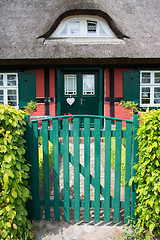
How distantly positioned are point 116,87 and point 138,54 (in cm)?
136

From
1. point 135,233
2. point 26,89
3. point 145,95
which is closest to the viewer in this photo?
point 135,233

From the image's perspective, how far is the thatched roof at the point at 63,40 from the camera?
6.55 metres

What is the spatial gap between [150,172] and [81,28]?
21.8 feet

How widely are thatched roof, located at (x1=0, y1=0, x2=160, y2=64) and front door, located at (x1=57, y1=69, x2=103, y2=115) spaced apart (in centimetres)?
97

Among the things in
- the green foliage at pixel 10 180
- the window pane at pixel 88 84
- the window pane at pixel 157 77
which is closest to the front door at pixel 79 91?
the window pane at pixel 88 84

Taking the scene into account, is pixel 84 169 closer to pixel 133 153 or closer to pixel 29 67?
pixel 133 153

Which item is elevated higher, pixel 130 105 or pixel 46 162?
pixel 130 105

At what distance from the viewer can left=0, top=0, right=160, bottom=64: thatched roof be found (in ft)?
21.5

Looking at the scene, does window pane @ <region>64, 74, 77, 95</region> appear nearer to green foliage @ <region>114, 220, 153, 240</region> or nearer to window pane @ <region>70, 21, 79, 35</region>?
window pane @ <region>70, 21, 79, 35</region>

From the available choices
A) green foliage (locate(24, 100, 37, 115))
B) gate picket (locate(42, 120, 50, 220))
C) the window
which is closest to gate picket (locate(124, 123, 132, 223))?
gate picket (locate(42, 120, 50, 220))

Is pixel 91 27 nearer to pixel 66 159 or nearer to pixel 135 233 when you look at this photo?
pixel 66 159

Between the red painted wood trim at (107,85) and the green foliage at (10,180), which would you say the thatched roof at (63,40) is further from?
the green foliage at (10,180)

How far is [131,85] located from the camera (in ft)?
23.6

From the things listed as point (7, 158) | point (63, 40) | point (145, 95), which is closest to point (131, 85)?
point (145, 95)
